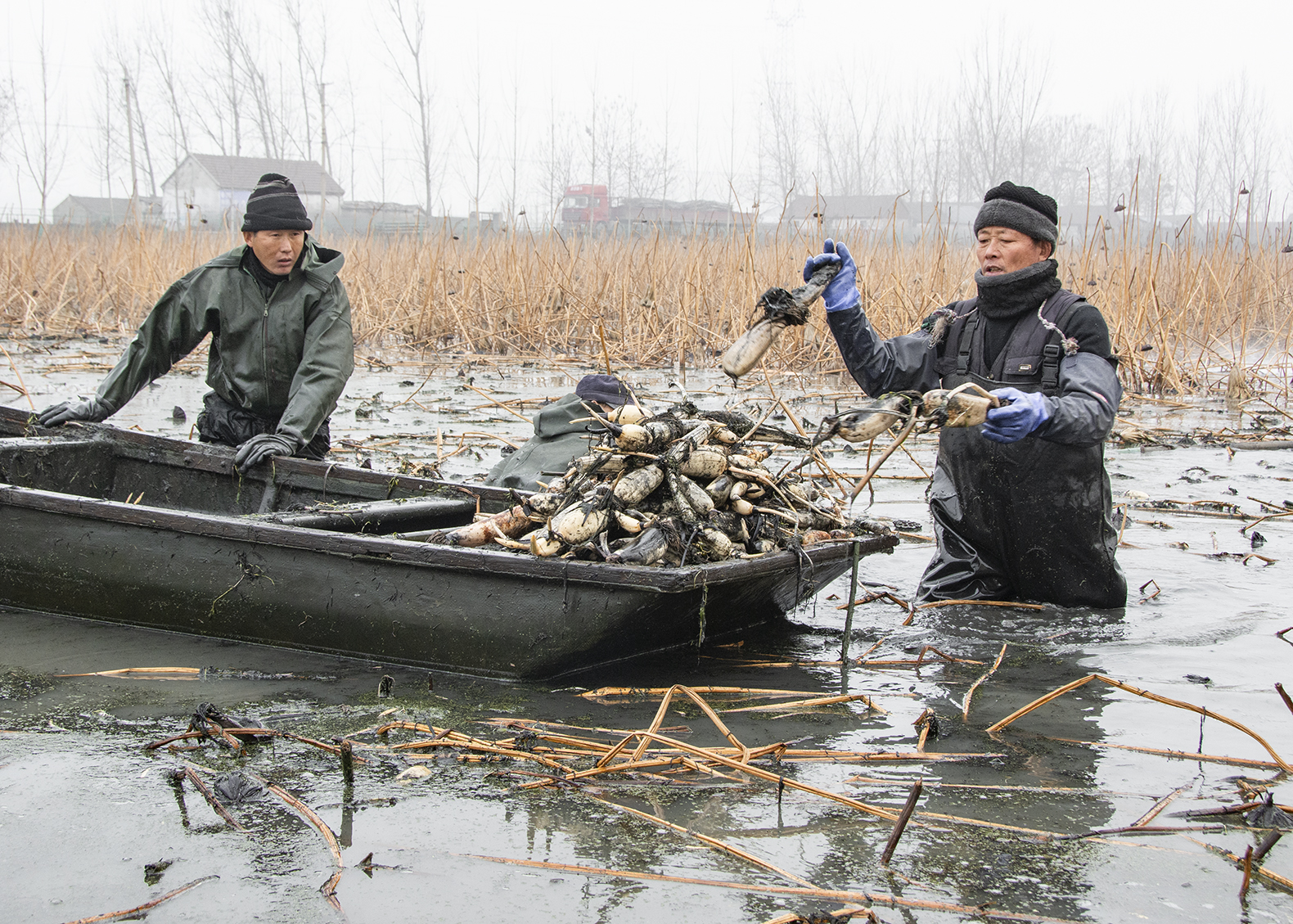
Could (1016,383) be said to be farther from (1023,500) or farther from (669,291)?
(669,291)

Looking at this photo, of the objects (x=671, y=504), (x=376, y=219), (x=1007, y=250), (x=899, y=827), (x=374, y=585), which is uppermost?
(x=376, y=219)

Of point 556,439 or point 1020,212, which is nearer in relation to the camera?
point 1020,212

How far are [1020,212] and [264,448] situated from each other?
9.77ft

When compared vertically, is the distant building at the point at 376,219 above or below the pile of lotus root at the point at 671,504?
above

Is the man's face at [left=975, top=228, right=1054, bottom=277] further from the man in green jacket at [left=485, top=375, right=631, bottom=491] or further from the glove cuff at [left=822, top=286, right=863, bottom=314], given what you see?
the man in green jacket at [left=485, top=375, right=631, bottom=491]

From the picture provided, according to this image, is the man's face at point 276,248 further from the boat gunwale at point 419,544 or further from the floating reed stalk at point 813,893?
the floating reed stalk at point 813,893

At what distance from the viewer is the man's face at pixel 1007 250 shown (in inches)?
146

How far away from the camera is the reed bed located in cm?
878

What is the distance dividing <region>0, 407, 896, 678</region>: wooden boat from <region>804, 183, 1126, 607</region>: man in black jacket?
449mm

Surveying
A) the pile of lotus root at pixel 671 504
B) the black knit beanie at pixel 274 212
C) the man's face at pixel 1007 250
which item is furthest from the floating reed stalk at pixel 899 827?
the black knit beanie at pixel 274 212

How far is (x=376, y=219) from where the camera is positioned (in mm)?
31828

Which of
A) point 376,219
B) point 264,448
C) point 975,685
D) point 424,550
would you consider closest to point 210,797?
point 424,550

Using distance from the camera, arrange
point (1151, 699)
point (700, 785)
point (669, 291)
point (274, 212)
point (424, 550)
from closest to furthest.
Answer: point (700, 785)
point (1151, 699)
point (424, 550)
point (274, 212)
point (669, 291)

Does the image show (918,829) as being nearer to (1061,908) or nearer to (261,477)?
(1061,908)
